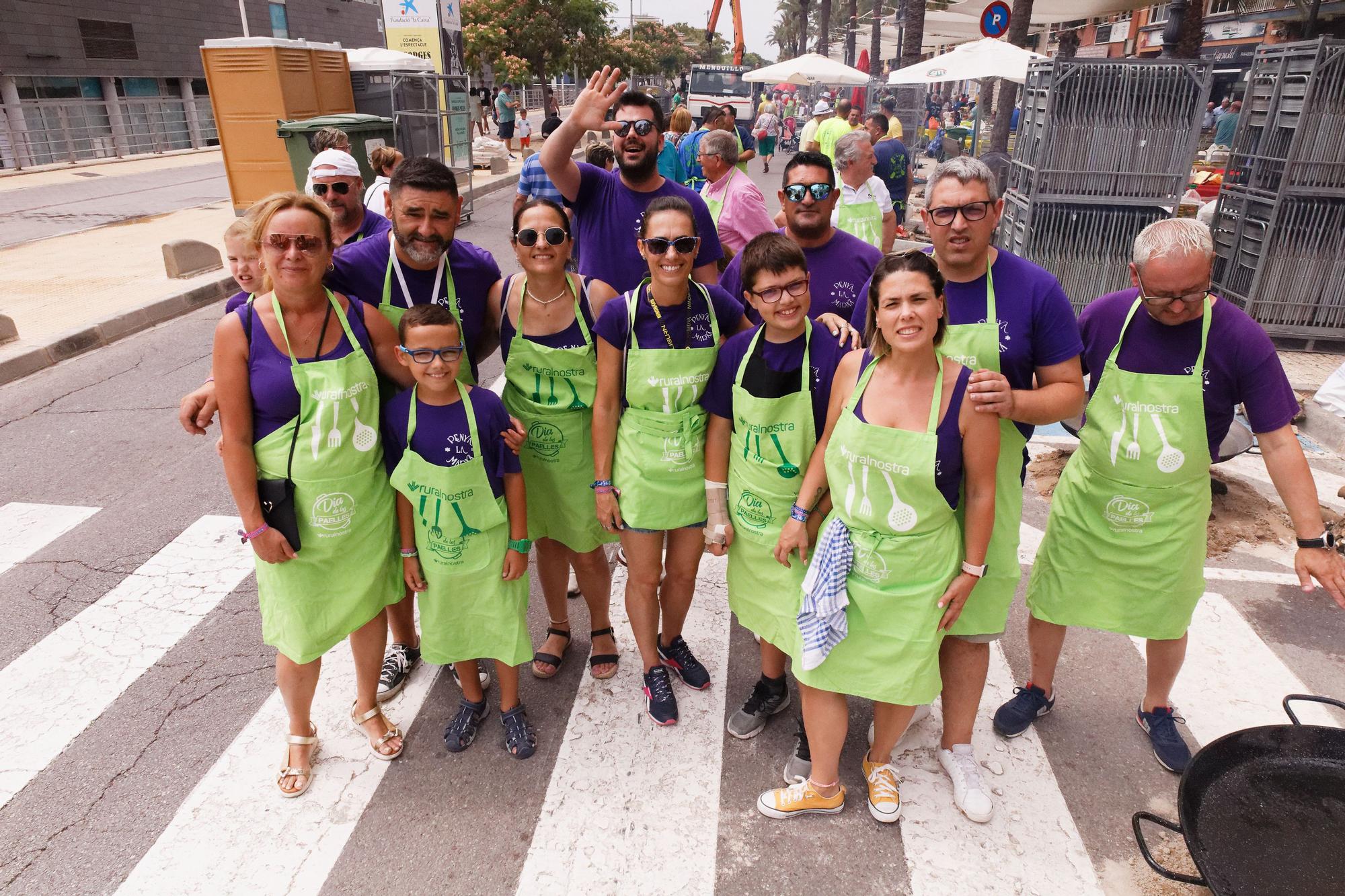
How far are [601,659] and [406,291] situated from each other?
1.81 meters

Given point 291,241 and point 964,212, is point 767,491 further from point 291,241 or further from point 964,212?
point 291,241

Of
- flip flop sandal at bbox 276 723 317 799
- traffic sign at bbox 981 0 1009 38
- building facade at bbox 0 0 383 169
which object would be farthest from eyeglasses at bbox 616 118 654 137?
building facade at bbox 0 0 383 169

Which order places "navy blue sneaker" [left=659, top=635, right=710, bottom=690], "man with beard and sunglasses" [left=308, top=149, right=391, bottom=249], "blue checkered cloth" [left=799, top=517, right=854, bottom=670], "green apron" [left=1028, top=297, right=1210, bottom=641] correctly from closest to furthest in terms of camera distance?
"blue checkered cloth" [left=799, top=517, right=854, bottom=670]
"green apron" [left=1028, top=297, right=1210, bottom=641]
"navy blue sneaker" [left=659, top=635, right=710, bottom=690]
"man with beard and sunglasses" [left=308, top=149, right=391, bottom=249]

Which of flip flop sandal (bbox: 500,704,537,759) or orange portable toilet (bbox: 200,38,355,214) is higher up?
orange portable toilet (bbox: 200,38,355,214)

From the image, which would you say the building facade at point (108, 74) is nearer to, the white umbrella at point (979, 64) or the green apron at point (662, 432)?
the white umbrella at point (979, 64)

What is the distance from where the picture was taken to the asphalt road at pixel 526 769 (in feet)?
9.00

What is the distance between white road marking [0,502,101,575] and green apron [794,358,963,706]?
458 cm

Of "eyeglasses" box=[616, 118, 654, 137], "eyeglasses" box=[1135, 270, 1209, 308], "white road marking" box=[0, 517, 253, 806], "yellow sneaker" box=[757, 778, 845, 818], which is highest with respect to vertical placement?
"eyeglasses" box=[616, 118, 654, 137]

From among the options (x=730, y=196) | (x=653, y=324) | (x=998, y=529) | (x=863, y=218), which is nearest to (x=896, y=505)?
(x=998, y=529)

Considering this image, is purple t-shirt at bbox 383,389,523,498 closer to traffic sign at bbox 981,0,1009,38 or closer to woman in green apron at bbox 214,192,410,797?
woman in green apron at bbox 214,192,410,797

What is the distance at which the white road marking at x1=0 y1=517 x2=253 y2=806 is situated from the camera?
3.36 meters

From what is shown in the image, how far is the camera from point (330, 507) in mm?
2807

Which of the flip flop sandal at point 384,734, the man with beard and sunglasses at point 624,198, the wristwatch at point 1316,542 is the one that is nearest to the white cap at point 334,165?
the man with beard and sunglasses at point 624,198

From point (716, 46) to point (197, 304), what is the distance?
314ft
